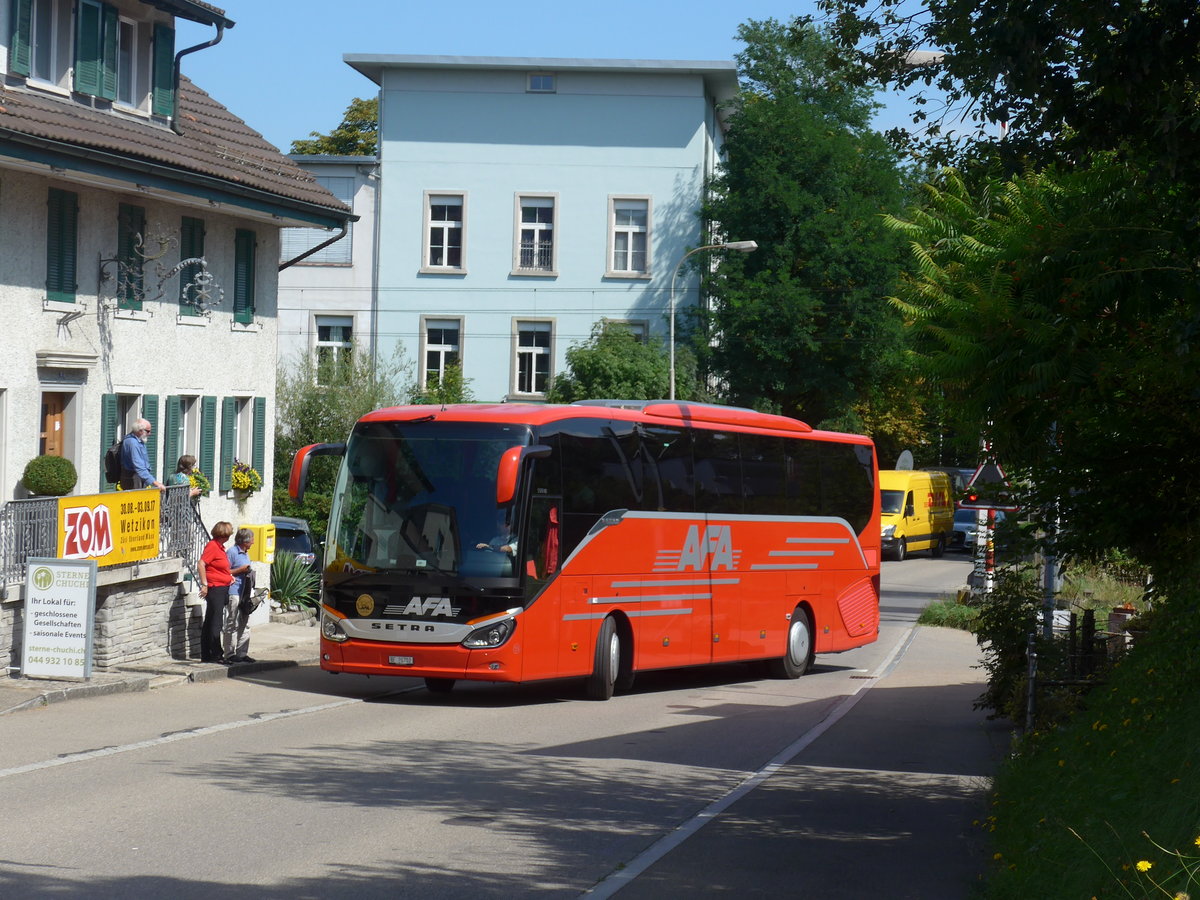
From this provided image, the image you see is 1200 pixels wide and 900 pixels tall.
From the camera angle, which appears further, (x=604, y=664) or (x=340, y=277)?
(x=340, y=277)

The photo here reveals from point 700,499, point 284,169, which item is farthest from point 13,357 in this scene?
point 700,499

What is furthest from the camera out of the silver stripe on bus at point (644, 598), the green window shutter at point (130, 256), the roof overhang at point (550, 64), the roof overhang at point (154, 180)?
the roof overhang at point (550, 64)

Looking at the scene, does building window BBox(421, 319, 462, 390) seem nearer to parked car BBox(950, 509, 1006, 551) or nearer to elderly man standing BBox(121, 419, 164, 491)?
parked car BBox(950, 509, 1006, 551)

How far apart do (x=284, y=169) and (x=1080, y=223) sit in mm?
19677

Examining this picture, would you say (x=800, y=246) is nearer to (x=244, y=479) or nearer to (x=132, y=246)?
(x=244, y=479)

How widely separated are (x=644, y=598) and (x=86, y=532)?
6649 millimetres

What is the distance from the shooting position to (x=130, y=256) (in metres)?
23.2

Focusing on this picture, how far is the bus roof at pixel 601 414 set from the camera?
58.7 ft

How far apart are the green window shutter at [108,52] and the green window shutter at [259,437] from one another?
602cm

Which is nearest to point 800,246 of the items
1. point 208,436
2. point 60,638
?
point 208,436

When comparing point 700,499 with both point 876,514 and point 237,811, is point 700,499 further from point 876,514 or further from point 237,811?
point 237,811

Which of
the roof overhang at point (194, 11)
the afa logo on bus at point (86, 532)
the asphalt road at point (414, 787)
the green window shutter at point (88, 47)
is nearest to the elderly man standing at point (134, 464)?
the afa logo on bus at point (86, 532)

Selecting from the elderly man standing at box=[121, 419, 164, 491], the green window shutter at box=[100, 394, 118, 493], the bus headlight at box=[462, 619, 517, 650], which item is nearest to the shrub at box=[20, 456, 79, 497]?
the elderly man standing at box=[121, 419, 164, 491]

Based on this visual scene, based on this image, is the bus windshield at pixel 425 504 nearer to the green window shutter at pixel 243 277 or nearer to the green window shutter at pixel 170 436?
the green window shutter at pixel 170 436
